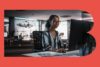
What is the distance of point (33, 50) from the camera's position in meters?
4.77

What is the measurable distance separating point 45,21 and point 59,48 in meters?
0.29

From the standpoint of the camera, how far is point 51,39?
478 centimetres

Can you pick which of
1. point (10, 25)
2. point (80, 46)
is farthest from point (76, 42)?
point (10, 25)

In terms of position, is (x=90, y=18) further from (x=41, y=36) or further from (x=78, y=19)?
(x=41, y=36)

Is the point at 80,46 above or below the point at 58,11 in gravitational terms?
below

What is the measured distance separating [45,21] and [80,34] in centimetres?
35

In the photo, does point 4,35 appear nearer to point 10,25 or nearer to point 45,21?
point 10,25

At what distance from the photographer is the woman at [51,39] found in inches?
187

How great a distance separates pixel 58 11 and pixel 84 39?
1.19 ft


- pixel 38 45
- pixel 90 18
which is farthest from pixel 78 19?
pixel 38 45

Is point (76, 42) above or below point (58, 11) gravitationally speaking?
below

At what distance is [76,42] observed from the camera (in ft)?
15.6

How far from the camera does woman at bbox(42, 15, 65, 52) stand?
4762 mm

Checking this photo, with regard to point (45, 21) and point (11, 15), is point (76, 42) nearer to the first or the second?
point (45, 21)
